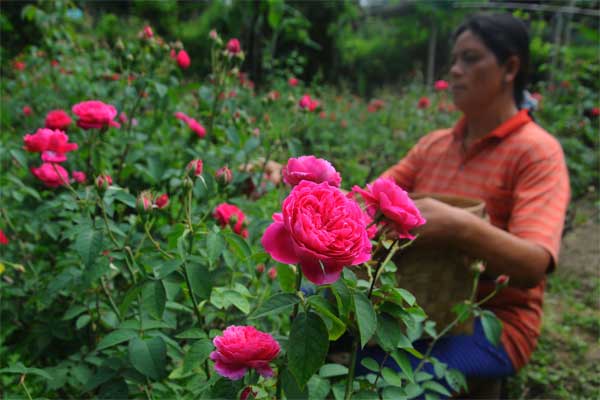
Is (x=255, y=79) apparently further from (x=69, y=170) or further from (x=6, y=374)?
(x=6, y=374)

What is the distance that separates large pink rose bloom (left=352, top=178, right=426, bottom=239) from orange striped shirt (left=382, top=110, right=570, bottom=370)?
91cm

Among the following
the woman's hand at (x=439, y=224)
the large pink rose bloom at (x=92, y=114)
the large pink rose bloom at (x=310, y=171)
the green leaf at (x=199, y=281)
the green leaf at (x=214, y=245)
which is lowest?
the woman's hand at (x=439, y=224)

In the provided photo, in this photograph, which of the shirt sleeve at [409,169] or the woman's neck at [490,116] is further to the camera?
the shirt sleeve at [409,169]

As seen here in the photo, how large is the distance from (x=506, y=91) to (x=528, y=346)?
83 cm

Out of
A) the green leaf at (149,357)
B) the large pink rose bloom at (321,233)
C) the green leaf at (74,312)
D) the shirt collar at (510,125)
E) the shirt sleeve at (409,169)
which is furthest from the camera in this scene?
the shirt sleeve at (409,169)

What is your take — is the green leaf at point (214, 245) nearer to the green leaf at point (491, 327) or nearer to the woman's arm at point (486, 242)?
the woman's arm at point (486, 242)

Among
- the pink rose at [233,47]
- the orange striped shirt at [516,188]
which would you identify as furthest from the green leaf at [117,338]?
the orange striped shirt at [516,188]

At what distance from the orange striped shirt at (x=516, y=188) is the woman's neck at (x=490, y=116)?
4 centimetres

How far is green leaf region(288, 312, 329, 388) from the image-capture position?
0.58 m

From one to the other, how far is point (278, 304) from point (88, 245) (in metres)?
0.37

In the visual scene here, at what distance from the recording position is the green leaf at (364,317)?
0.58m

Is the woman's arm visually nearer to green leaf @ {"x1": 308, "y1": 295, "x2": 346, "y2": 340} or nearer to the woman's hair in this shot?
green leaf @ {"x1": 308, "y1": 295, "x2": 346, "y2": 340}

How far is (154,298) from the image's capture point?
717mm

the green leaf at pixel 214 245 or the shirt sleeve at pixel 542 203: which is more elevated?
the green leaf at pixel 214 245
